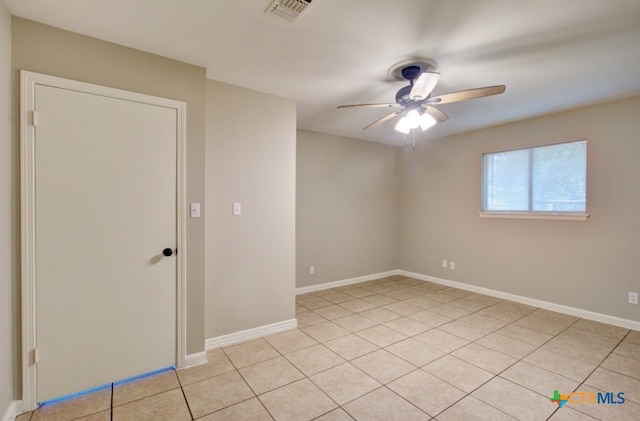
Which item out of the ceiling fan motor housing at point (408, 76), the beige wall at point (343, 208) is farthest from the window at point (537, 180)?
the ceiling fan motor housing at point (408, 76)

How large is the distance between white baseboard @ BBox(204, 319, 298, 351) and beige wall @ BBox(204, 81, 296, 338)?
0.04 meters

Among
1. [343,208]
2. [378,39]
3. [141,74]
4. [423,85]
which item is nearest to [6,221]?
[141,74]

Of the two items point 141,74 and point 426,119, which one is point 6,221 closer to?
point 141,74

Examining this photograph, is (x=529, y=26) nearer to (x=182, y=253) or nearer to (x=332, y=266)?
(x=182, y=253)

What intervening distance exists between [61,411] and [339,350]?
1936mm

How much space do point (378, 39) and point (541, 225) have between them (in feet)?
10.6

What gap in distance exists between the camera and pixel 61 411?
1802 millimetres

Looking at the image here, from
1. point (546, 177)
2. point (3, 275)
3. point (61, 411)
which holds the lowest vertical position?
point (61, 411)

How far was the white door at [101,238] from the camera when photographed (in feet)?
6.05

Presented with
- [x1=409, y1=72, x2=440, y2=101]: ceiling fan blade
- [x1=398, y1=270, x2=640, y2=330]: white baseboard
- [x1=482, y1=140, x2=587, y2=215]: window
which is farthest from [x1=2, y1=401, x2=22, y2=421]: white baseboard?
[x1=482, y1=140, x2=587, y2=215]: window

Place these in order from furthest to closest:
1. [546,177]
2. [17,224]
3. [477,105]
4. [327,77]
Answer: [546,177]
[477,105]
[327,77]
[17,224]

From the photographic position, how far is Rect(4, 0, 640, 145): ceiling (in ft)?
5.48

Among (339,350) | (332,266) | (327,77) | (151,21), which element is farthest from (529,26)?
(332,266)

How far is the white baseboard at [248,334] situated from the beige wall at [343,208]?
48.9 inches
